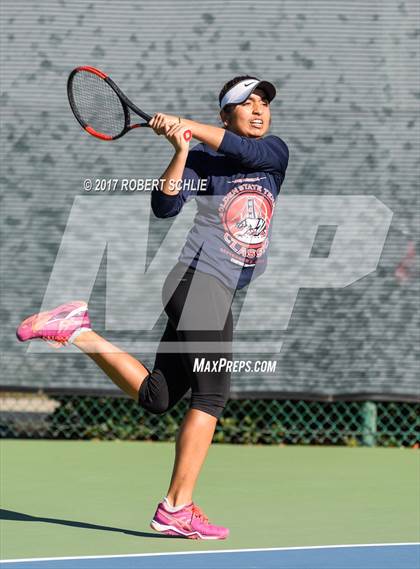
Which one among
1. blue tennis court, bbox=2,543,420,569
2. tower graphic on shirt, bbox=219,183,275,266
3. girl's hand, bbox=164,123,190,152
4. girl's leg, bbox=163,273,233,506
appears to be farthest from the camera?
tower graphic on shirt, bbox=219,183,275,266

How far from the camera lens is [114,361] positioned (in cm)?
559

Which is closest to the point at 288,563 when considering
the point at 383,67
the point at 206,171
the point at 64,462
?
the point at 206,171

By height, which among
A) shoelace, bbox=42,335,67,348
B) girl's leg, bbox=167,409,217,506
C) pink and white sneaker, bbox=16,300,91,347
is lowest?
girl's leg, bbox=167,409,217,506

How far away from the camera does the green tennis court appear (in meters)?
5.48

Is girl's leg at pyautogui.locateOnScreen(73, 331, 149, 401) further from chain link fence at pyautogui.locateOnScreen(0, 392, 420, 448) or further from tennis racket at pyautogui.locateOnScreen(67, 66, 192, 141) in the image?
chain link fence at pyautogui.locateOnScreen(0, 392, 420, 448)

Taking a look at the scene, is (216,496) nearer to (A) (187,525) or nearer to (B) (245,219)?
(A) (187,525)

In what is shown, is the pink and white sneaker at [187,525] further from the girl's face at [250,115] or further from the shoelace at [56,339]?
the girl's face at [250,115]

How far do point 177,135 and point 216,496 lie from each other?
212cm

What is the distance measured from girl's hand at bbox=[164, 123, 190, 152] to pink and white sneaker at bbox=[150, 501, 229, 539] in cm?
145

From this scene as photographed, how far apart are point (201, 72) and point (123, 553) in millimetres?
3910

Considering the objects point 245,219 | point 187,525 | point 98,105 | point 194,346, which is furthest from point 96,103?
point 187,525

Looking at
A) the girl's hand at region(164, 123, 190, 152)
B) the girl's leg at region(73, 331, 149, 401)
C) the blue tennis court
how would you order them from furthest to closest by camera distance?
the girl's leg at region(73, 331, 149, 401), the girl's hand at region(164, 123, 190, 152), the blue tennis court
